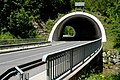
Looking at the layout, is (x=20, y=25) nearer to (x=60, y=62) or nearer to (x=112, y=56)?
(x=112, y=56)

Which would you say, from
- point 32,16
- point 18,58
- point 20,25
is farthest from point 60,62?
point 32,16

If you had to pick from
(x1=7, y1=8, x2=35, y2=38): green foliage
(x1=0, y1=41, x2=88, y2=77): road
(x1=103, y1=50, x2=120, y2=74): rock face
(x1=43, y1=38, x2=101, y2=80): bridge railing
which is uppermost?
(x1=7, y1=8, x2=35, y2=38): green foliage

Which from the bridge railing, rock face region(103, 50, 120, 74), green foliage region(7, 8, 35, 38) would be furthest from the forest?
the bridge railing

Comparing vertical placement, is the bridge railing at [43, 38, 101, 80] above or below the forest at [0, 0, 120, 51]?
below

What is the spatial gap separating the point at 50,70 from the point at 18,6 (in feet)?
168

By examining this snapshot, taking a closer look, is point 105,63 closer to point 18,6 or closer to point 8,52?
point 8,52

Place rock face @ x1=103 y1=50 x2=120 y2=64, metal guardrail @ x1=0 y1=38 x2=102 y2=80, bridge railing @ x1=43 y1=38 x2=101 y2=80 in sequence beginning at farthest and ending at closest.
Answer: rock face @ x1=103 y1=50 x2=120 y2=64, bridge railing @ x1=43 y1=38 x2=101 y2=80, metal guardrail @ x1=0 y1=38 x2=102 y2=80

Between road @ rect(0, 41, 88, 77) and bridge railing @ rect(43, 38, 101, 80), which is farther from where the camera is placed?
road @ rect(0, 41, 88, 77)

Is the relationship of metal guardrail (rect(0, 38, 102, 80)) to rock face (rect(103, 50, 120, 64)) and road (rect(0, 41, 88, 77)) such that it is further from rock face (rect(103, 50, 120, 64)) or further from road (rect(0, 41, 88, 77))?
rock face (rect(103, 50, 120, 64))

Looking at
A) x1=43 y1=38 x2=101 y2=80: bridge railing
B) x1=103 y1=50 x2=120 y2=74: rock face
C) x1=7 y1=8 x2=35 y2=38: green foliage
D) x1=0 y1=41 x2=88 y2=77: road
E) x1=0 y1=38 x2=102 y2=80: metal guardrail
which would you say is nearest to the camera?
x1=0 y1=38 x2=102 y2=80: metal guardrail

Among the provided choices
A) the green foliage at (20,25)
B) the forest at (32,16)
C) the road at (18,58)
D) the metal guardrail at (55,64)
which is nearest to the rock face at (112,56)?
the forest at (32,16)

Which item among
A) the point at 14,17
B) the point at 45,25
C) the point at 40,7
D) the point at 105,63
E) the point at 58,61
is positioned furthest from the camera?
the point at 40,7

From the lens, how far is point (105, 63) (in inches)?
1209

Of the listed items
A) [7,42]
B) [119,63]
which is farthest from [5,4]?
[119,63]
